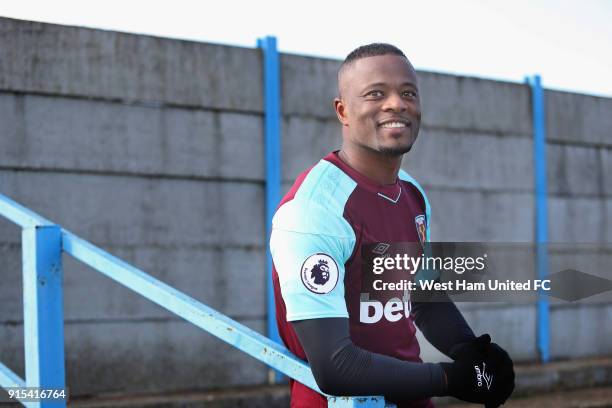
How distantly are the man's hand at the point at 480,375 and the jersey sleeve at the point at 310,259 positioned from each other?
12.5 inches

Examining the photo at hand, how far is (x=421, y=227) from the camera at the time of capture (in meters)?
2.25

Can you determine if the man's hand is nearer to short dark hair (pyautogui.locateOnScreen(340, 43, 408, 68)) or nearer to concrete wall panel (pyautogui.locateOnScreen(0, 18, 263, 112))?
short dark hair (pyautogui.locateOnScreen(340, 43, 408, 68))

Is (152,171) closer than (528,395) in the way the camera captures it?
Yes

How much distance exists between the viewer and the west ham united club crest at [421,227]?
2217 millimetres

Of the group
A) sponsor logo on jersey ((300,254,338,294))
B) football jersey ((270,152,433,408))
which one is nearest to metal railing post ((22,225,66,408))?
football jersey ((270,152,433,408))

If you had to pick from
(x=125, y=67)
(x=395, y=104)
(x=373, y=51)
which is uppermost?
(x=125, y=67)

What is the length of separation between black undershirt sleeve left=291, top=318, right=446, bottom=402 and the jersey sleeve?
0.11 feet

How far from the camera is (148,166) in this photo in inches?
217

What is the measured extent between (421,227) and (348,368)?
2.11 feet

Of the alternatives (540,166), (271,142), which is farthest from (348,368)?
(540,166)

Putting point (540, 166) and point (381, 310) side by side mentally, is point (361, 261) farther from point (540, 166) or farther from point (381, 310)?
point (540, 166)

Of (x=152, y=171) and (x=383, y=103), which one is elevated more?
(x=152, y=171)

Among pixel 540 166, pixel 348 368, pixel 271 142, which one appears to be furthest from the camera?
pixel 540 166

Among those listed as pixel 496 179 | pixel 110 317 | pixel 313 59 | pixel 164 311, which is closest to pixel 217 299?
pixel 164 311
